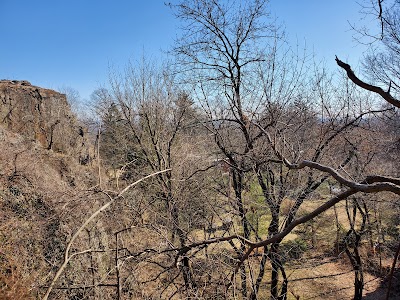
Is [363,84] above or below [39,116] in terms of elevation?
below

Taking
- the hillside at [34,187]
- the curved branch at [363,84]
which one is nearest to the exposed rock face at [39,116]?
the hillside at [34,187]

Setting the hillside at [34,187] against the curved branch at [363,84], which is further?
the hillside at [34,187]

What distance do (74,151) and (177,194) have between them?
40.5 ft

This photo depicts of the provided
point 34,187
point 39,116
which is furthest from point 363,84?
point 39,116

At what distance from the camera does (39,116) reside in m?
16.3

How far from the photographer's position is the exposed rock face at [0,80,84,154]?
1516 centimetres

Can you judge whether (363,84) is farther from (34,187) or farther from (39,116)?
(39,116)

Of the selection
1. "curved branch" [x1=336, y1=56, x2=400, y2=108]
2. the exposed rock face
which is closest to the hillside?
the exposed rock face

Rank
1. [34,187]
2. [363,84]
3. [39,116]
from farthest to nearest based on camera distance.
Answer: [39,116], [34,187], [363,84]

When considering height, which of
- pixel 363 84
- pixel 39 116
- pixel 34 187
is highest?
pixel 39 116

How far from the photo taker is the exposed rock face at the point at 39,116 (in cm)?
1516

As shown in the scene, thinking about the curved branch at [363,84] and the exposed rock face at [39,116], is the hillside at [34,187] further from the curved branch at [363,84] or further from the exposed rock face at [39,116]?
the curved branch at [363,84]

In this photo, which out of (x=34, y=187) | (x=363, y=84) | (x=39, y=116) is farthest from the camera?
(x=39, y=116)

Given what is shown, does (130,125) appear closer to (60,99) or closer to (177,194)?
(177,194)
